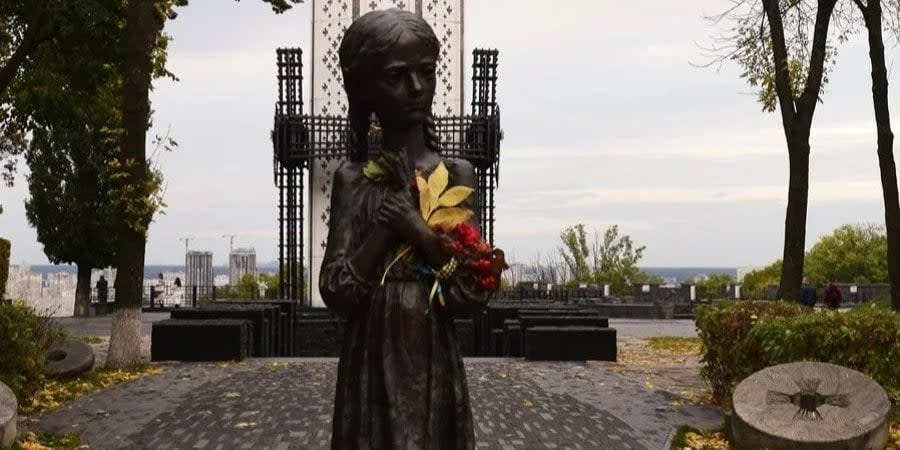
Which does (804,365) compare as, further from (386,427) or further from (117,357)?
(117,357)

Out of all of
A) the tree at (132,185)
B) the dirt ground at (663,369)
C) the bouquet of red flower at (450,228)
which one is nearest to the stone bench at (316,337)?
the tree at (132,185)

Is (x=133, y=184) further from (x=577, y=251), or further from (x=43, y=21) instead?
(x=577, y=251)

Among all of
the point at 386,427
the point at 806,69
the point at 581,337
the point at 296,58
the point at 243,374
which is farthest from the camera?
the point at 296,58

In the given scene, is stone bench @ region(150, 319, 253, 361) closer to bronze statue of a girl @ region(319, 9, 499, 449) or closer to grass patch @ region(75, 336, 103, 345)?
grass patch @ region(75, 336, 103, 345)

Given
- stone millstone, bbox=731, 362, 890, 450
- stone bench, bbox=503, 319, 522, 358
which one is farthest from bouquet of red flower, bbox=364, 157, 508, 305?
stone bench, bbox=503, 319, 522, 358

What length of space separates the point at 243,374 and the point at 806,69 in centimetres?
1266

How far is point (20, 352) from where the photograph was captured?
1149 cm

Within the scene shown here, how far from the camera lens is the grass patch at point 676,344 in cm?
2144

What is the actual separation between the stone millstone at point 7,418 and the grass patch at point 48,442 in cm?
17

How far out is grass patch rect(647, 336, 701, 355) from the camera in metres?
21.4

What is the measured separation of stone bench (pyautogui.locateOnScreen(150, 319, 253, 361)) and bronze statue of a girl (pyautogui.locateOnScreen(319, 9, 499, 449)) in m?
13.6

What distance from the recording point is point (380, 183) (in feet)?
13.6

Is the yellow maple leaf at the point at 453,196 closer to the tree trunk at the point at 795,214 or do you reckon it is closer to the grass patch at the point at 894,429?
the grass patch at the point at 894,429

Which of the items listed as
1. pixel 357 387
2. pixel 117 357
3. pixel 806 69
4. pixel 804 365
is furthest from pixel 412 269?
pixel 806 69
